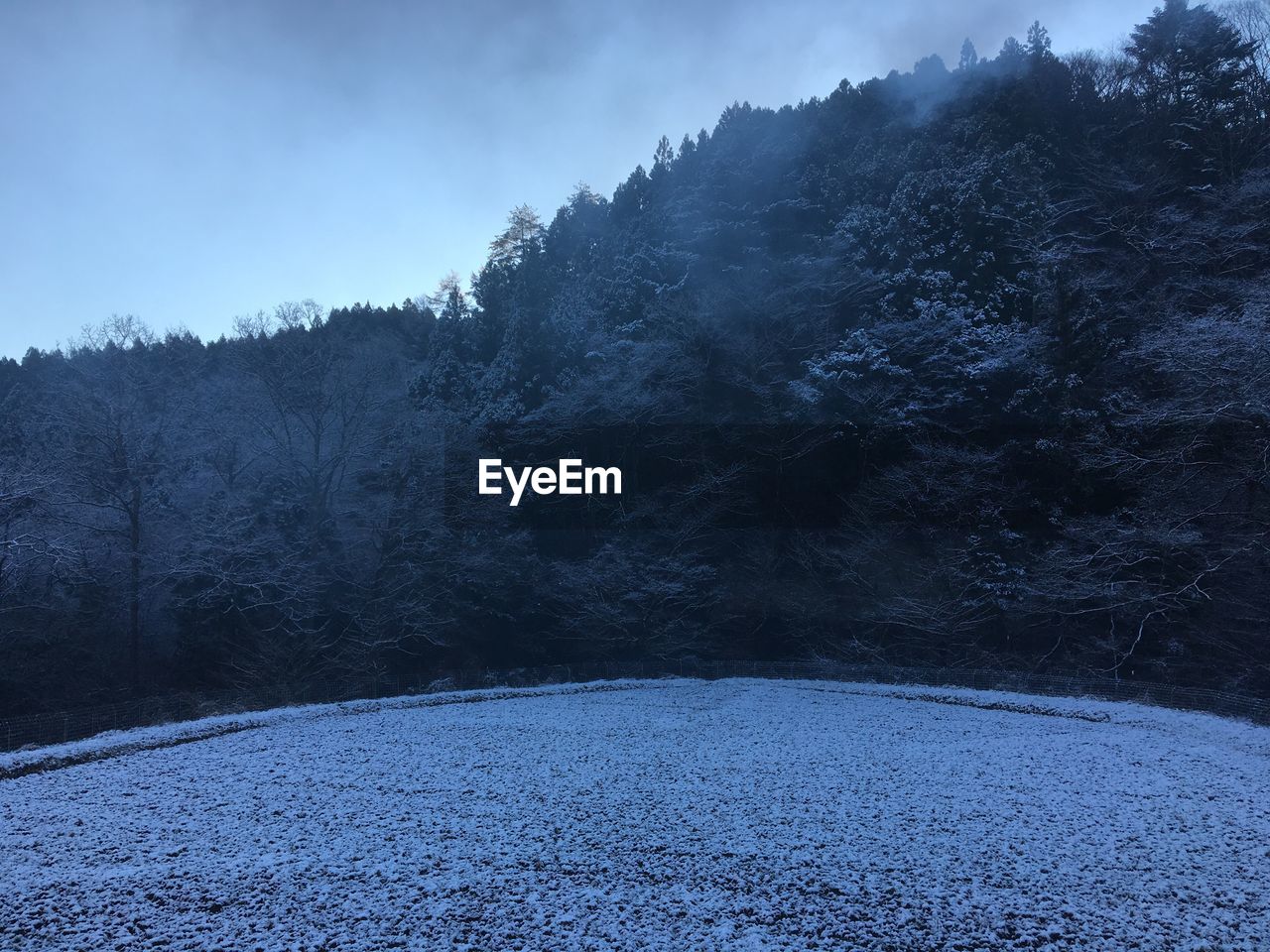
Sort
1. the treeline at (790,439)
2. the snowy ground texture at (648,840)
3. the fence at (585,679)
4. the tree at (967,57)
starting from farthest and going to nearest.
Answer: the tree at (967,57), the treeline at (790,439), the fence at (585,679), the snowy ground texture at (648,840)

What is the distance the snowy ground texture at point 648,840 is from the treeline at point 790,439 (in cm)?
931

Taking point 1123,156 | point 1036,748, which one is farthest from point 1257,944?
point 1123,156

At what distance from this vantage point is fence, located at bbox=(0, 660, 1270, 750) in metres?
17.3

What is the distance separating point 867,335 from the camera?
111 ft

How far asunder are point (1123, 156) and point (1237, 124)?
5.10 m

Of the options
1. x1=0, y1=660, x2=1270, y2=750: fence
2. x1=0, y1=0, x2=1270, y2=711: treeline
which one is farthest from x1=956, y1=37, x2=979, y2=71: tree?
x1=0, y1=660, x2=1270, y2=750: fence

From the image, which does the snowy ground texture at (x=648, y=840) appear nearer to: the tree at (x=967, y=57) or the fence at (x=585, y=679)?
the fence at (x=585, y=679)

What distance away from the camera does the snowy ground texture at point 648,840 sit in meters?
7.73

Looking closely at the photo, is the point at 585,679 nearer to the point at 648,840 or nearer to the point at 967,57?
the point at 648,840

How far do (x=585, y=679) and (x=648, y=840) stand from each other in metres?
17.3

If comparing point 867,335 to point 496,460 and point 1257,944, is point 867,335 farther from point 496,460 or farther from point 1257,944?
point 1257,944

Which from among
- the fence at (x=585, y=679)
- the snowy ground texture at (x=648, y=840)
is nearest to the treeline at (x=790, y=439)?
the fence at (x=585, y=679)

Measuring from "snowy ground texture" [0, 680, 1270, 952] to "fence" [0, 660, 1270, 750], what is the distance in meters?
2.60

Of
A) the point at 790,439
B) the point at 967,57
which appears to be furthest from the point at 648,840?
the point at 967,57
